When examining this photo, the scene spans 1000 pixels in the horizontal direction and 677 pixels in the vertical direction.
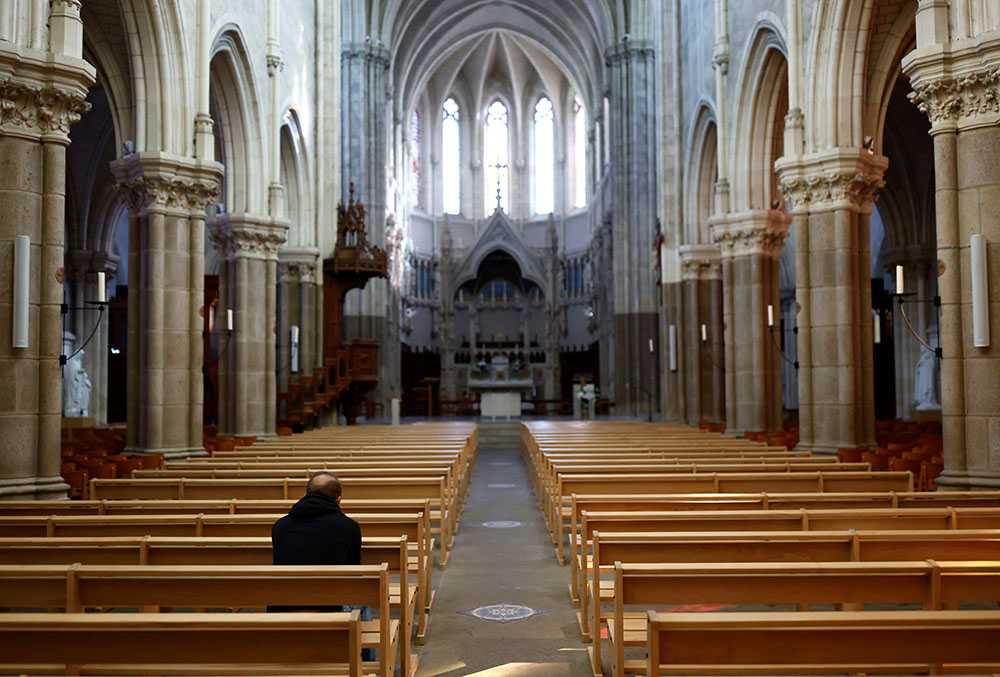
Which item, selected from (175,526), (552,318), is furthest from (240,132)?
(552,318)

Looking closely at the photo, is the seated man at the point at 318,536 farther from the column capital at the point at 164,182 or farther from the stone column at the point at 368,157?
the stone column at the point at 368,157

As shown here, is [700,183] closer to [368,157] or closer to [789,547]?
[368,157]

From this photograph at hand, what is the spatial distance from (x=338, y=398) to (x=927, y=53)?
17.6 meters

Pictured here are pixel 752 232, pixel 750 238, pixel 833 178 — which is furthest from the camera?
pixel 750 238

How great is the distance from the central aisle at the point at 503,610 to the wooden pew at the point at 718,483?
64 cm

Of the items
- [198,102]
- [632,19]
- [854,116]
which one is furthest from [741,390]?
[632,19]

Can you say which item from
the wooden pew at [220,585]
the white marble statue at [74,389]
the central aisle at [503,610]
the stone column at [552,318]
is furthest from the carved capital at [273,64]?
the stone column at [552,318]

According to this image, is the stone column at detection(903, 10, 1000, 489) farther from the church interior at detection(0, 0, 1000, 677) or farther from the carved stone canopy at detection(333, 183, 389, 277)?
the carved stone canopy at detection(333, 183, 389, 277)

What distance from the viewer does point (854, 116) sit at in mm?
13617

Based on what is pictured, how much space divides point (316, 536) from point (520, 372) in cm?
2956

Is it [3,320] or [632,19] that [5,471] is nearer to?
[3,320]

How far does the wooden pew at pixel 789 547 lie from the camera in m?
4.67

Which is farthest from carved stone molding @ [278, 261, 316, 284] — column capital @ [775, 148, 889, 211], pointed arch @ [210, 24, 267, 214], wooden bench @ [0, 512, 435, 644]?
wooden bench @ [0, 512, 435, 644]

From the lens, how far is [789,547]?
15.3 ft
